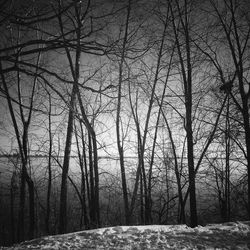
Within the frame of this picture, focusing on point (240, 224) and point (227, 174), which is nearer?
point (240, 224)

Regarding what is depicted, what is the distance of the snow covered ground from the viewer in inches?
77.9

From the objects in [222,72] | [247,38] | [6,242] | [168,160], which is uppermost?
[247,38]

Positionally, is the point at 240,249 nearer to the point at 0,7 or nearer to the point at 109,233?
the point at 109,233

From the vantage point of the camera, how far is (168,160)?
11.7 m

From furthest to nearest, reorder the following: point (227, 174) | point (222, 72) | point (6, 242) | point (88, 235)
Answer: point (6, 242) < point (227, 174) < point (222, 72) < point (88, 235)

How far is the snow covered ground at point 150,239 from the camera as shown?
6.49 feet

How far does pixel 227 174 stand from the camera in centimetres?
1113

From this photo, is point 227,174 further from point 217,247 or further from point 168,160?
point 217,247

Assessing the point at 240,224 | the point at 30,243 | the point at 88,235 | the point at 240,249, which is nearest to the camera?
the point at 240,249

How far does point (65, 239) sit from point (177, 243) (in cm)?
127

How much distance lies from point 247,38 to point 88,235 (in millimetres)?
7350

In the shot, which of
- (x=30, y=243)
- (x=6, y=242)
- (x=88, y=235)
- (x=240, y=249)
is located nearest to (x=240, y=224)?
(x=240, y=249)

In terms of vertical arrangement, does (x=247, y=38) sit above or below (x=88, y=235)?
above

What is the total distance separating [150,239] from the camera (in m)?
2.14
